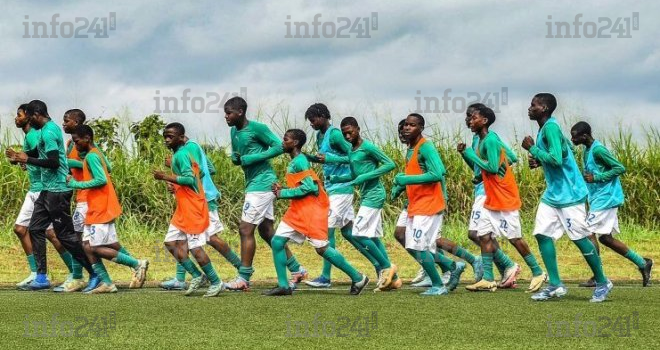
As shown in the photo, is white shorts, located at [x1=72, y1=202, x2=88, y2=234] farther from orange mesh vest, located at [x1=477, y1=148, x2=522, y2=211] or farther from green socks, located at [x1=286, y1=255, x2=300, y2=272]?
orange mesh vest, located at [x1=477, y1=148, x2=522, y2=211]

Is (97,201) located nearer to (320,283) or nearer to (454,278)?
(320,283)

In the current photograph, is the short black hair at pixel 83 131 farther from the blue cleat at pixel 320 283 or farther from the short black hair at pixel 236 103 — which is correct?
the blue cleat at pixel 320 283

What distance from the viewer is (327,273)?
1266 centimetres

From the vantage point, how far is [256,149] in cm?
1190

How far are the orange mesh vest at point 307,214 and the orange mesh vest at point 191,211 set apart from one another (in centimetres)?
86

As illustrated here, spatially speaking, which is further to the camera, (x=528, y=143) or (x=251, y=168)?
(x=251, y=168)

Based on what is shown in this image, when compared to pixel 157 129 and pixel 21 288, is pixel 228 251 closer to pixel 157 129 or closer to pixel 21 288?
pixel 21 288

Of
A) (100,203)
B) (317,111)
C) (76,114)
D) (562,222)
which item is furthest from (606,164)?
(76,114)

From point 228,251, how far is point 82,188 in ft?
6.08

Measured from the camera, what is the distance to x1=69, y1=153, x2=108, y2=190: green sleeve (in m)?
11.3

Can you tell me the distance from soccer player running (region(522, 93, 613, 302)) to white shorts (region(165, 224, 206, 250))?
135 inches

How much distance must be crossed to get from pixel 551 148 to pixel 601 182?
2.42 metres

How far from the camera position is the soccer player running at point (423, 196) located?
1079 centimetres

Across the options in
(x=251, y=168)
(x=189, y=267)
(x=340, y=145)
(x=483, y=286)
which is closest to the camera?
(x=189, y=267)
